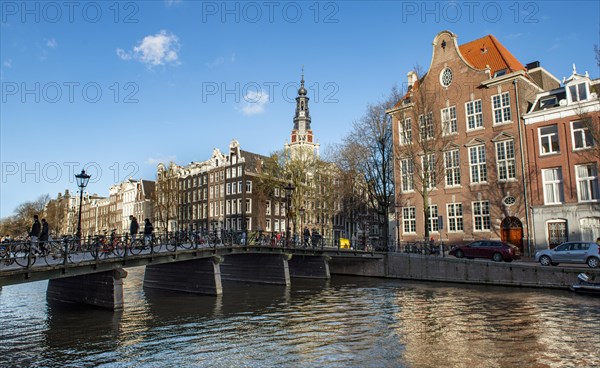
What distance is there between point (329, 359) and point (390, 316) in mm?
7442

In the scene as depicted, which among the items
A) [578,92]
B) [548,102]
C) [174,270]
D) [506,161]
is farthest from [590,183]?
[174,270]

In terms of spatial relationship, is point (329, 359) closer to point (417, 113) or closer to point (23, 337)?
point (23, 337)

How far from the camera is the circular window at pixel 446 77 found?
1659 inches

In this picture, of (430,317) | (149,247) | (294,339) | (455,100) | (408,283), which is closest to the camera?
(294,339)

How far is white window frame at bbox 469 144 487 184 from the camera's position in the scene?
3866 cm

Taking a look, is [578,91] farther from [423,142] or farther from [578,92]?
[423,142]

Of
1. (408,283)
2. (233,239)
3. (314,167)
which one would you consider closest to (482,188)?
(408,283)

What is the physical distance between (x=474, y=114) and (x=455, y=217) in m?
9.69

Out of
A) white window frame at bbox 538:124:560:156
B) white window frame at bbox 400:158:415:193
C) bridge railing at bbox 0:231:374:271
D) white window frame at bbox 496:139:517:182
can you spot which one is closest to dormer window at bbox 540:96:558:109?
white window frame at bbox 538:124:560:156

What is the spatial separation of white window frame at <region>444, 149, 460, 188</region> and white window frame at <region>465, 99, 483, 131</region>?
2.76 metres

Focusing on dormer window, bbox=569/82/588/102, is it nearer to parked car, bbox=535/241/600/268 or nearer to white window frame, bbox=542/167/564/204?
white window frame, bbox=542/167/564/204

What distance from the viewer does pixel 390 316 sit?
18672 millimetres

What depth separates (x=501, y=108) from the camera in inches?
1497

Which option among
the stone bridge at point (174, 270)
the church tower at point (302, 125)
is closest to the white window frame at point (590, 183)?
the stone bridge at point (174, 270)
